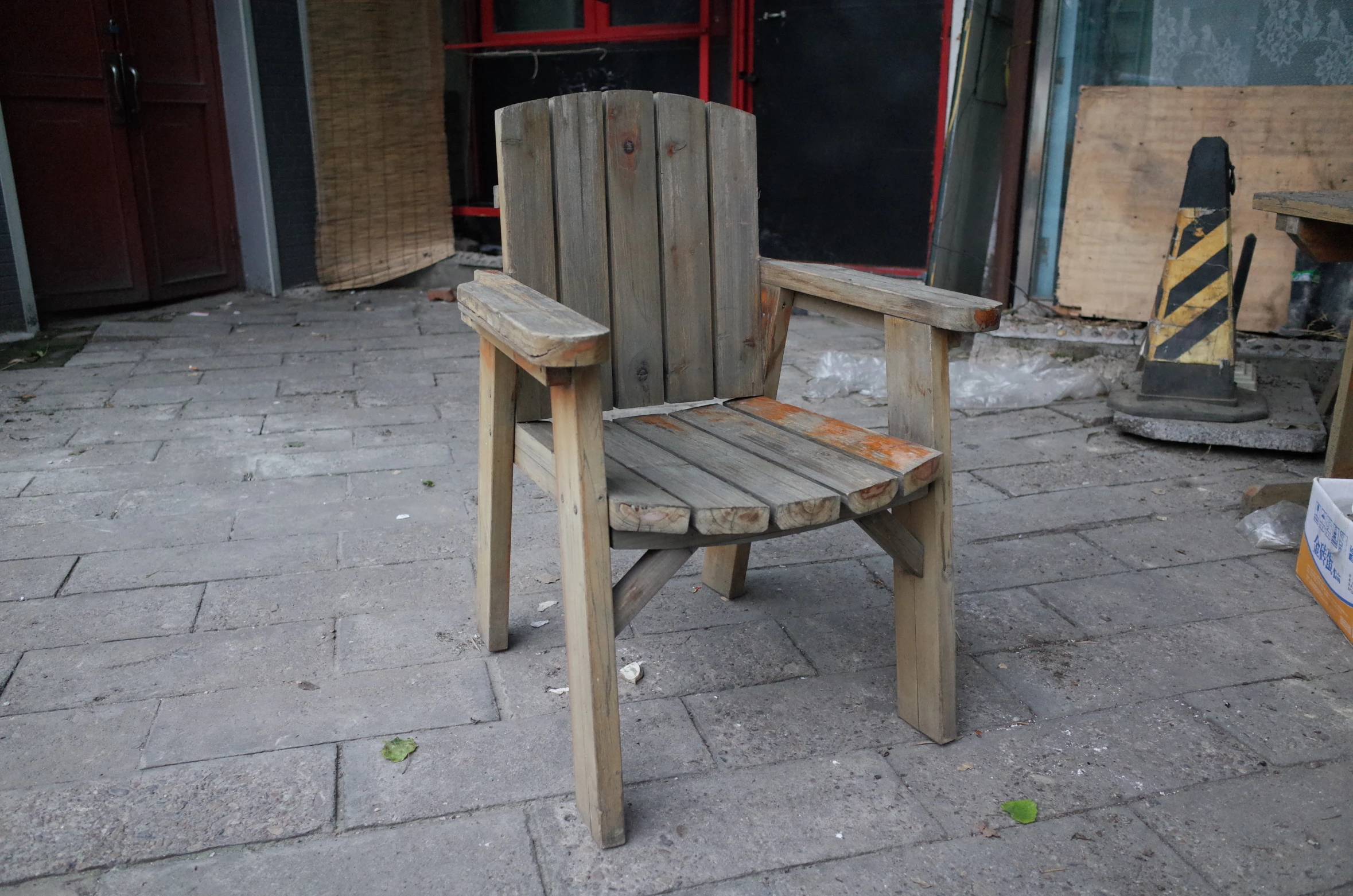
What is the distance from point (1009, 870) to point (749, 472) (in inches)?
30.4

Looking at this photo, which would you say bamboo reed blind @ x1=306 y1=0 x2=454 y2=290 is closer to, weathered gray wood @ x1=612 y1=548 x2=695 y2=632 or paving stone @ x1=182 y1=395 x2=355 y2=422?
paving stone @ x1=182 y1=395 x2=355 y2=422

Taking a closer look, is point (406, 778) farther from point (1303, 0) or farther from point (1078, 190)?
point (1303, 0)

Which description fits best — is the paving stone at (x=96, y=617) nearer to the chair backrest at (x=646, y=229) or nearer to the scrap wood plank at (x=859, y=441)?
the chair backrest at (x=646, y=229)

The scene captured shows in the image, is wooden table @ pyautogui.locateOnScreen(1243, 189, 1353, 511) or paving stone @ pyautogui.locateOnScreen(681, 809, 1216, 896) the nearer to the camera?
paving stone @ pyautogui.locateOnScreen(681, 809, 1216, 896)

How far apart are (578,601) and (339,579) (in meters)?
1.21

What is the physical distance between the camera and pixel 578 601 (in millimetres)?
1703

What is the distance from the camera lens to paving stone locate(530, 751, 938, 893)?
1689 mm

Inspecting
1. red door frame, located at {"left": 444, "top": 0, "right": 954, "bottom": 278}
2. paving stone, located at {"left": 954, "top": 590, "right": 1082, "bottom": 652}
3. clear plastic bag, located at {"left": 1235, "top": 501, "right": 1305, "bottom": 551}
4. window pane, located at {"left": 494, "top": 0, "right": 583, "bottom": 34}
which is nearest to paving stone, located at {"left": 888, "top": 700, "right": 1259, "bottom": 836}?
paving stone, located at {"left": 954, "top": 590, "right": 1082, "bottom": 652}

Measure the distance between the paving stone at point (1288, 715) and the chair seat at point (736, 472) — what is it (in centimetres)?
82

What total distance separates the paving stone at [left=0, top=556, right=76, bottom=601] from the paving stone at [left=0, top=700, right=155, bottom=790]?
596mm

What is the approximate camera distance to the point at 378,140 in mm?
6367

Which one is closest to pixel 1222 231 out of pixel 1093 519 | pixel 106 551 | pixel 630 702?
pixel 1093 519

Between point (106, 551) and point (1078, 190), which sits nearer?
point (106, 551)

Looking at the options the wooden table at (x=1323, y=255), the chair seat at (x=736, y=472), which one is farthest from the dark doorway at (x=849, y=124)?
the chair seat at (x=736, y=472)
